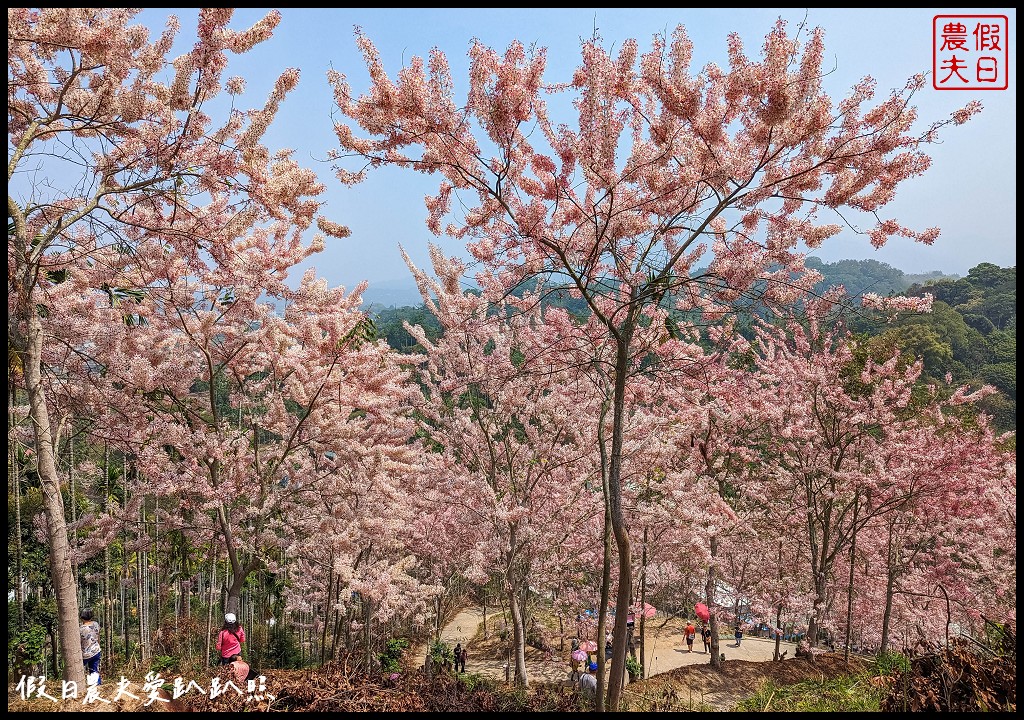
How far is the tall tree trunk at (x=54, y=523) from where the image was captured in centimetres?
405

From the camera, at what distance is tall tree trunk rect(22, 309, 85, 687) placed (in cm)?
405

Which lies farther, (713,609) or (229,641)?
(713,609)

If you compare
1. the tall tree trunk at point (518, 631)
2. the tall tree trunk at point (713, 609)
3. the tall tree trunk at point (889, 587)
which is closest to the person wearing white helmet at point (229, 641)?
the tall tree trunk at point (518, 631)

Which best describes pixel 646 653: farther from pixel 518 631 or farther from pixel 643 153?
pixel 643 153

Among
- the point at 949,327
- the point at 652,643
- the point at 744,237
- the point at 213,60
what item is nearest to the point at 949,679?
the point at 744,237

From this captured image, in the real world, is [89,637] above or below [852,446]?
below

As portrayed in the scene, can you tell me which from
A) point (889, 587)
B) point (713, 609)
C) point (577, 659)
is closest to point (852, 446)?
point (889, 587)

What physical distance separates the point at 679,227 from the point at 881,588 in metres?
12.6

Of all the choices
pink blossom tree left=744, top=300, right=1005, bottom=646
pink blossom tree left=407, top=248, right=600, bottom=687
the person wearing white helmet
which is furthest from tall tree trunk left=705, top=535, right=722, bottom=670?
the person wearing white helmet

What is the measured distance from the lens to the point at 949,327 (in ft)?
153

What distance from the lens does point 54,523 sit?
4113mm

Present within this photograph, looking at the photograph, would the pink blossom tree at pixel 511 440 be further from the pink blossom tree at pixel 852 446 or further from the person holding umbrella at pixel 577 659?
the pink blossom tree at pixel 852 446

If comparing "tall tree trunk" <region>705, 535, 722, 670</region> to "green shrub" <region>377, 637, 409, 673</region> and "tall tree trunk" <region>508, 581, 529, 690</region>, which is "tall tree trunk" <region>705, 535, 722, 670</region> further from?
"green shrub" <region>377, 637, 409, 673</region>

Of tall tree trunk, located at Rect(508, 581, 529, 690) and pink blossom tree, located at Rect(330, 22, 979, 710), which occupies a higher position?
pink blossom tree, located at Rect(330, 22, 979, 710)
